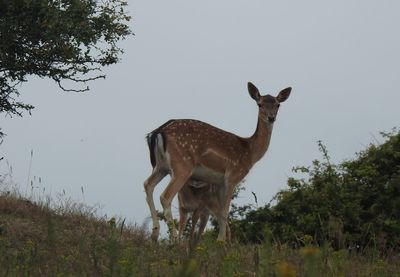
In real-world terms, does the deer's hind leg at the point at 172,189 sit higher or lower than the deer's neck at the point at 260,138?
lower

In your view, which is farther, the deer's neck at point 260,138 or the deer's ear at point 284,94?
the deer's ear at point 284,94

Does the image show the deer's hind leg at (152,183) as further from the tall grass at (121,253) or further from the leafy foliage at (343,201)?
the leafy foliage at (343,201)

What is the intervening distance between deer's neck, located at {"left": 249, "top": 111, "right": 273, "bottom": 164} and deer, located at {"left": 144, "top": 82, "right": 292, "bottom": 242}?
0.29 feet

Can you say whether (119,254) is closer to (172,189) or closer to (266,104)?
(172,189)

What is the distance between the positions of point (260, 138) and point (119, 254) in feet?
28.1

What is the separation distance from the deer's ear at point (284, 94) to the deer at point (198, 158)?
653 mm

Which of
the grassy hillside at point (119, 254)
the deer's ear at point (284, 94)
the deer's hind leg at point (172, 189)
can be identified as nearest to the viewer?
the grassy hillside at point (119, 254)

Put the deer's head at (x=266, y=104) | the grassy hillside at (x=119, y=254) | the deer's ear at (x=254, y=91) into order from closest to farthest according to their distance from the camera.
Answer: the grassy hillside at (x=119, y=254) → the deer's head at (x=266, y=104) → the deer's ear at (x=254, y=91)

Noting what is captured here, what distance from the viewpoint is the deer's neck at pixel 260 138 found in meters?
15.0

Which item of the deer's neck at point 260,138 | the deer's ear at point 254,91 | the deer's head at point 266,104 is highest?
the deer's ear at point 254,91

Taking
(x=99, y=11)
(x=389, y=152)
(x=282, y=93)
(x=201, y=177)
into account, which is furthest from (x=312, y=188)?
(x=99, y=11)

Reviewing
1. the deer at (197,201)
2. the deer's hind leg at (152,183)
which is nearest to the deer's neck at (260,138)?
the deer at (197,201)

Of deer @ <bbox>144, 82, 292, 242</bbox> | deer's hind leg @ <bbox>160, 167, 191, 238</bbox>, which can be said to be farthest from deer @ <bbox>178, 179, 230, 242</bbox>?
deer's hind leg @ <bbox>160, 167, 191, 238</bbox>

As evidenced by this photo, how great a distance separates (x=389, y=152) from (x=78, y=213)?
7.44 m
